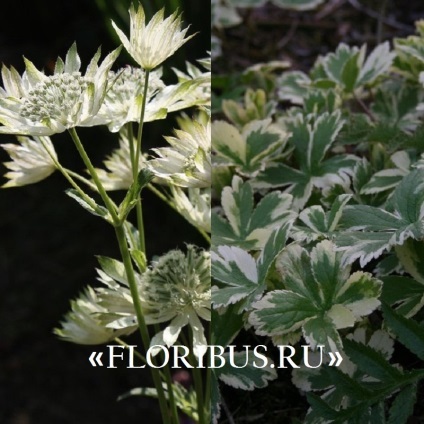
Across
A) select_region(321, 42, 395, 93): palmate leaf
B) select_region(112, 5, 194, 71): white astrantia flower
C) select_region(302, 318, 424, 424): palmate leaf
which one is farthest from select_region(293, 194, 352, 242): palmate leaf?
select_region(321, 42, 395, 93): palmate leaf

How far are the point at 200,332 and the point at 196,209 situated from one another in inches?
5.4

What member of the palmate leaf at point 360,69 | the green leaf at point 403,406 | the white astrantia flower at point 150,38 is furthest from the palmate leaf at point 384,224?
the palmate leaf at point 360,69

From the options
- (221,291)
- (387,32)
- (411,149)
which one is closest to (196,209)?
(221,291)

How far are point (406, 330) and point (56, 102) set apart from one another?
358 mm

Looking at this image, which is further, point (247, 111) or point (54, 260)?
point (54, 260)

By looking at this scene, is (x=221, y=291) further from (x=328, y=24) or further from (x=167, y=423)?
(x=328, y=24)

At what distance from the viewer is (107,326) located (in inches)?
24.7

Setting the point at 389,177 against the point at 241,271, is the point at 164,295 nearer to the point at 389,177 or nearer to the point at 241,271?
the point at 241,271

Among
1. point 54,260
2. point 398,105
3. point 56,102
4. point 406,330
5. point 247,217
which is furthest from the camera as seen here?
point 54,260

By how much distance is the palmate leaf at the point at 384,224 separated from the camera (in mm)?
639

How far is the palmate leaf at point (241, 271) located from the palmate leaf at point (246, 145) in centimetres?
18

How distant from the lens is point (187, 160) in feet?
1.96

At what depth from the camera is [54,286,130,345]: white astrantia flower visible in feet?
2.19

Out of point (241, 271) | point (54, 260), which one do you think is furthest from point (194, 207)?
point (54, 260)
